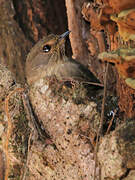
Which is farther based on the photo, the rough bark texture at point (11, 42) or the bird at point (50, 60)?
the rough bark texture at point (11, 42)

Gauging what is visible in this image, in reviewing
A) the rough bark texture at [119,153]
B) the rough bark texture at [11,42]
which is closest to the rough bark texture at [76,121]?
the rough bark texture at [119,153]

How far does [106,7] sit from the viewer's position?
141 centimetres

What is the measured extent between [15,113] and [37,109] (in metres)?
0.16

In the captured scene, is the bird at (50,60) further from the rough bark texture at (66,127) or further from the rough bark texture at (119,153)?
the rough bark texture at (119,153)

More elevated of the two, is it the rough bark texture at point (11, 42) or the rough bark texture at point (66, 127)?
the rough bark texture at point (11, 42)

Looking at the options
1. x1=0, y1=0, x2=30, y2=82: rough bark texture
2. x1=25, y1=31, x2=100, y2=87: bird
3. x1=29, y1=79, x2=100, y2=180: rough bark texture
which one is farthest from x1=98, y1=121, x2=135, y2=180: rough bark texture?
x1=0, y1=0, x2=30, y2=82: rough bark texture

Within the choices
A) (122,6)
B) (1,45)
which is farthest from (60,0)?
(122,6)

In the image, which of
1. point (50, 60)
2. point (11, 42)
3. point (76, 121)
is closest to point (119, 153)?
point (76, 121)

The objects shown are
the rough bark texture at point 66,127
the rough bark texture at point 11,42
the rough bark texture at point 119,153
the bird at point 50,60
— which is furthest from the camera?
the rough bark texture at point 11,42

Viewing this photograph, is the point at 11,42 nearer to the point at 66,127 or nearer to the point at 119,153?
the point at 66,127

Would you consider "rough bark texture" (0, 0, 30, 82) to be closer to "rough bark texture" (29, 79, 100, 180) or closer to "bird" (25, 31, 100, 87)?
"bird" (25, 31, 100, 87)

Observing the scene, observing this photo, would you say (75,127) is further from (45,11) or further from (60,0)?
(60,0)

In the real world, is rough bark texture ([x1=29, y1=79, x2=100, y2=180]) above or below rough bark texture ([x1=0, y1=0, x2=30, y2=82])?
below

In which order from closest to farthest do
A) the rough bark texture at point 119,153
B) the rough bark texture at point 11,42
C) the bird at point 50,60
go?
the rough bark texture at point 119,153
the bird at point 50,60
the rough bark texture at point 11,42
